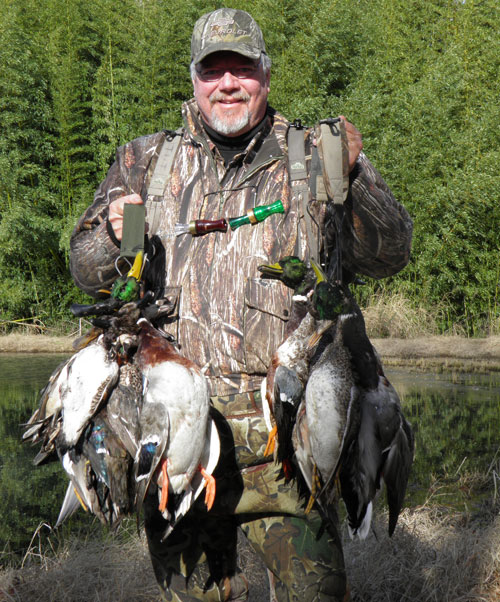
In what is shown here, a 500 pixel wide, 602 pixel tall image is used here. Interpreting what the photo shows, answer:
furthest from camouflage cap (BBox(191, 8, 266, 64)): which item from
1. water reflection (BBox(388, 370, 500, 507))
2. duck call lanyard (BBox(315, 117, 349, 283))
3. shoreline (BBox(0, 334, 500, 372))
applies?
shoreline (BBox(0, 334, 500, 372))

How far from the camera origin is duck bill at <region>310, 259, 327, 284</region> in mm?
1806

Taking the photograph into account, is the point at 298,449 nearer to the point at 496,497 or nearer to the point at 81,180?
the point at 496,497

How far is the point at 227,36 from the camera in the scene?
84.3 inches

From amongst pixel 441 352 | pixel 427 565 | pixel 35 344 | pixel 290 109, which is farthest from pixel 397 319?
pixel 427 565

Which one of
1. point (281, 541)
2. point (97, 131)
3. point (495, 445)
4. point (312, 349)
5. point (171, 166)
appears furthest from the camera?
point (97, 131)

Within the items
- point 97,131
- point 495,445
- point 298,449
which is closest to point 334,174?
point 298,449

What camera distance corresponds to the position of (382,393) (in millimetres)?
1841

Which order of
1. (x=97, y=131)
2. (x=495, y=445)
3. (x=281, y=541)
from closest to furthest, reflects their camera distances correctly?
(x=281, y=541) → (x=495, y=445) → (x=97, y=131)

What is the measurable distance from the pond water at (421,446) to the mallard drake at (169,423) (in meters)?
2.45

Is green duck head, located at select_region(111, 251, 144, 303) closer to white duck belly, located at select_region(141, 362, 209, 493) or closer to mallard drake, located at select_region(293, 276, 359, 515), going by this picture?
white duck belly, located at select_region(141, 362, 209, 493)

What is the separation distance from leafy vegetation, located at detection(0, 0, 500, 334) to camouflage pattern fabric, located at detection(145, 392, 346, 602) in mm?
8806

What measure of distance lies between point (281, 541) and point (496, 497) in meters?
2.52

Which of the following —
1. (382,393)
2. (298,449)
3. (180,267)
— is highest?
(180,267)

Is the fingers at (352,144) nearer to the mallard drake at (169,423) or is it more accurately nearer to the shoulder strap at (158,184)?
the shoulder strap at (158,184)
